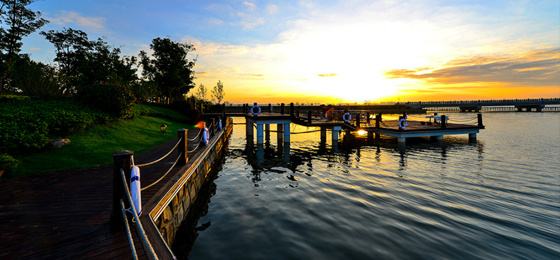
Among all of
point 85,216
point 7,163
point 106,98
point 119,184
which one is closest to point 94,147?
point 7,163

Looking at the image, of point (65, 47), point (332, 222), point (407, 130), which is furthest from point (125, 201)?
point (65, 47)

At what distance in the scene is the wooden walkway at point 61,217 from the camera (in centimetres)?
487

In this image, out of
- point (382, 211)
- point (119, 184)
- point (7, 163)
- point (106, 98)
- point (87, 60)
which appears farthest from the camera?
point (87, 60)

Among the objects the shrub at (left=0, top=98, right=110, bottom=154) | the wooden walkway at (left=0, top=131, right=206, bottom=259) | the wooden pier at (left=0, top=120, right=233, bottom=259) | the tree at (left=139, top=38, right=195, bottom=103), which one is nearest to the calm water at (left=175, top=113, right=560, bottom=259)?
the wooden pier at (left=0, top=120, right=233, bottom=259)

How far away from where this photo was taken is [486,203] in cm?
977

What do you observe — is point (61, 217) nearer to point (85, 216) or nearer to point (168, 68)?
point (85, 216)

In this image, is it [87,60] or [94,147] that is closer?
[94,147]

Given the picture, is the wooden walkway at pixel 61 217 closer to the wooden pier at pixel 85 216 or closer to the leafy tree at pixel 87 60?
the wooden pier at pixel 85 216

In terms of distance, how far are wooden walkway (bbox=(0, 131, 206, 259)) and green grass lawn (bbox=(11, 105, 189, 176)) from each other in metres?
1.06

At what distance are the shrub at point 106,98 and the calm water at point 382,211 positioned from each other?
9104 millimetres

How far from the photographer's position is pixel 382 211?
921cm

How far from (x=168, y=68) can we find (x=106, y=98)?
1329 inches

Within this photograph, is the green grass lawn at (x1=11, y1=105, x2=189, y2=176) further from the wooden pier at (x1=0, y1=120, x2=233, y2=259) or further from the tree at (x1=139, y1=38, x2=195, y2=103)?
the tree at (x1=139, y1=38, x2=195, y2=103)

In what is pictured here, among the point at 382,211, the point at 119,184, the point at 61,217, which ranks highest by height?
the point at 119,184
